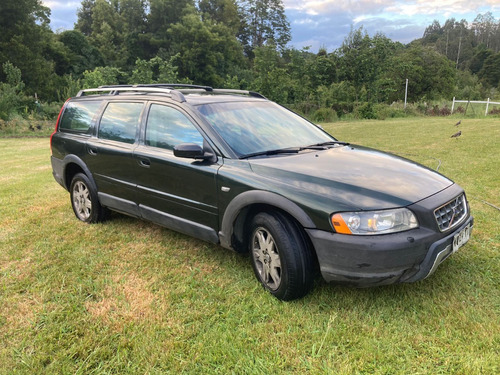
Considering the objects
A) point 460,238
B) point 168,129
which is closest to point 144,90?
point 168,129

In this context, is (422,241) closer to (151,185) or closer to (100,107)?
(151,185)

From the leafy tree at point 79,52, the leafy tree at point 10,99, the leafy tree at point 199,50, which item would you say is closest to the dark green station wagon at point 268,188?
the leafy tree at point 10,99

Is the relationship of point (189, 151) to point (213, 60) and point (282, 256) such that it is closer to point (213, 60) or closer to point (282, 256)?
point (282, 256)

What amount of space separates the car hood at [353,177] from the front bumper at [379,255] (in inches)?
8.3

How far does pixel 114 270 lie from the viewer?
341 centimetres

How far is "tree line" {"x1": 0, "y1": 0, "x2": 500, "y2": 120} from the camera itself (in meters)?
25.6

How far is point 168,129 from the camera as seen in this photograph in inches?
140

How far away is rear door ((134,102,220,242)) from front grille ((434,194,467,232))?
1.70 m

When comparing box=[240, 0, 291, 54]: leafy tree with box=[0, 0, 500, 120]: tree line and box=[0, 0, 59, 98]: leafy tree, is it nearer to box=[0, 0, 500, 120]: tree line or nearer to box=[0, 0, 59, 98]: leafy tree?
box=[0, 0, 500, 120]: tree line

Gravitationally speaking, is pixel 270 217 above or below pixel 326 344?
above

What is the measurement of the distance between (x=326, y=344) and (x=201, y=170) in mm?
1673

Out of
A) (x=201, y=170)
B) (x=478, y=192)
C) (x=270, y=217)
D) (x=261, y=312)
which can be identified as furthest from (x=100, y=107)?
(x=478, y=192)

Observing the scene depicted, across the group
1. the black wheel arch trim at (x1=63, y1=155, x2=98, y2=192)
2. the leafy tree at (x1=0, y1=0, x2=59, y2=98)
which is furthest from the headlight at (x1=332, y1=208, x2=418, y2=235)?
the leafy tree at (x1=0, y1=0, x2=59, y2=98)

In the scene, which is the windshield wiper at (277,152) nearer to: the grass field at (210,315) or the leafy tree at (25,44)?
the grass field at (210,315)
